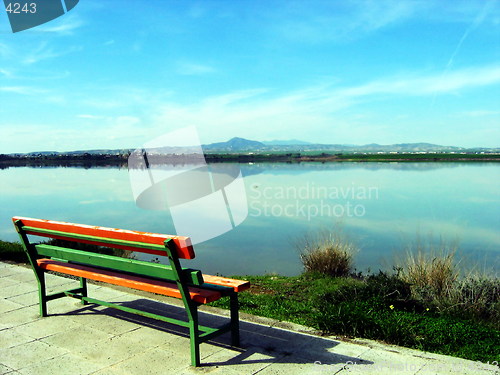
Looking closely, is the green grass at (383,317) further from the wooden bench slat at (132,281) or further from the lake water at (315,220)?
the lake water at (315,220)

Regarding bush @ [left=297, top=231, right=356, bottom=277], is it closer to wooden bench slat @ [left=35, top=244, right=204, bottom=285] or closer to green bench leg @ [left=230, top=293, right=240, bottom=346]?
green bench leg @ [left=230, top=293, right=240, bottom=346]

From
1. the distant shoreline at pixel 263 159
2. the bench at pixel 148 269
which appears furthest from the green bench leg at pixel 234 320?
the distant shoreline at pixel 263 159

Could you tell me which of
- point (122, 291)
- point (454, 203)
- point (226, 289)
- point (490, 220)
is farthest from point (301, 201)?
point (226, 289)

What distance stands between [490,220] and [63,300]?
625 inches

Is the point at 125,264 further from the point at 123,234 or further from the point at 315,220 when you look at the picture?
the point at 315,220

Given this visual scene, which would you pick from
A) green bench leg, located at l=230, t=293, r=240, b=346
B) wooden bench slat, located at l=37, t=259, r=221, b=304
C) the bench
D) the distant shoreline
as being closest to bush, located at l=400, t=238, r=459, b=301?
green bench leg, located at l=230, t=293, r=240, b=346

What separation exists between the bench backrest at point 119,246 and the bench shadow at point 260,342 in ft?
2.37

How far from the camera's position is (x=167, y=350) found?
3592 millimetres

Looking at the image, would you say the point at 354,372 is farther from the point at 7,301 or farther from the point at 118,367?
the point at 7,301

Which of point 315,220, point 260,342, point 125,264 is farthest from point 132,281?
point 315,220

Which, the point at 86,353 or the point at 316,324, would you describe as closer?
the point at 86,353

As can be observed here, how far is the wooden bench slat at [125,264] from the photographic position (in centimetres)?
325

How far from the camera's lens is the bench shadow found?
338cm

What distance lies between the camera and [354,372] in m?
3.14
